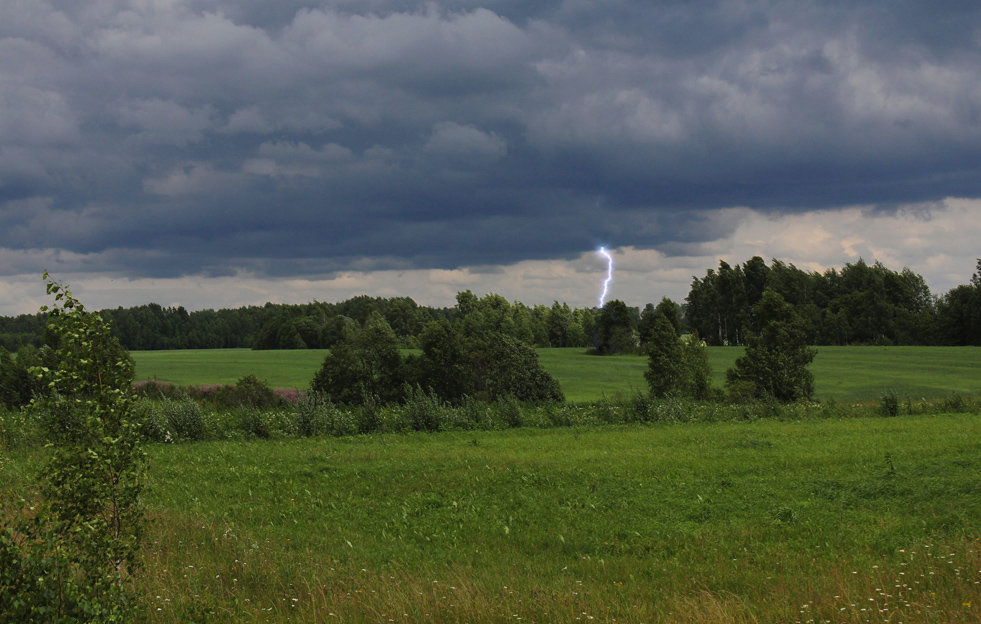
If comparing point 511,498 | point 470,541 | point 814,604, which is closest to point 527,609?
point 814,604

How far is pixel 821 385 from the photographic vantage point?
60500 millimetres

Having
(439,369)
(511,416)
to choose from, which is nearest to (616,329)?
(439,369)

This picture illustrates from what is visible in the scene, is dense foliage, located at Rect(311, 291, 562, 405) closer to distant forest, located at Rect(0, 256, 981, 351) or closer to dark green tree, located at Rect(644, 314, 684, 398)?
dark green tree, located at Rect(644, 314, 684, 398)

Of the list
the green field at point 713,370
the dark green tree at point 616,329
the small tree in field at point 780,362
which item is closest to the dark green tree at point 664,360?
the small tree in field at point 780,362

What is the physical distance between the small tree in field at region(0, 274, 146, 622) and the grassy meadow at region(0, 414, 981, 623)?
1044 mm

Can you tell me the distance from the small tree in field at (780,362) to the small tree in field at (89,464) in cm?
3704

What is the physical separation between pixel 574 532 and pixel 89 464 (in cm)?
814

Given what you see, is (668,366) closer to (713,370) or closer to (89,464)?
(713,370)

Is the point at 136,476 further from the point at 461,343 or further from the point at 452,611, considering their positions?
the point at 461,343

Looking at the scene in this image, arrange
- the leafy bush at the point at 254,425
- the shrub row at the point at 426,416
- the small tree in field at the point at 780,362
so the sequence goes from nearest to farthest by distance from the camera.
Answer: the shrub row at the point at 426,416 < the leafy bush at the point at 254,425 < the small tree in field at the point at 780,362

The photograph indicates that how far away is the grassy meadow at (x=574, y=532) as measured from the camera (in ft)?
27.4

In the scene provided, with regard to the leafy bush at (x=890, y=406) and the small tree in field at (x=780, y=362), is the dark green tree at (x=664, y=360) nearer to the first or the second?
the small tree in field at (x=780, y=362)

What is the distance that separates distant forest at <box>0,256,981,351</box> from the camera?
10400 centimetres

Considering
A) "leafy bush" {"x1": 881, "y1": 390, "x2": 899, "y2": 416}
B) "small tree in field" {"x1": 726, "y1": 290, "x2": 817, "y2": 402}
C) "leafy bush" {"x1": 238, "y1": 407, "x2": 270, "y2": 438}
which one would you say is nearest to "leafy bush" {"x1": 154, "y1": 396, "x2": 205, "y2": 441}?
"leafy bush" {"x1": 238, "y1": 407, "x2": 270, "y2": 438}
